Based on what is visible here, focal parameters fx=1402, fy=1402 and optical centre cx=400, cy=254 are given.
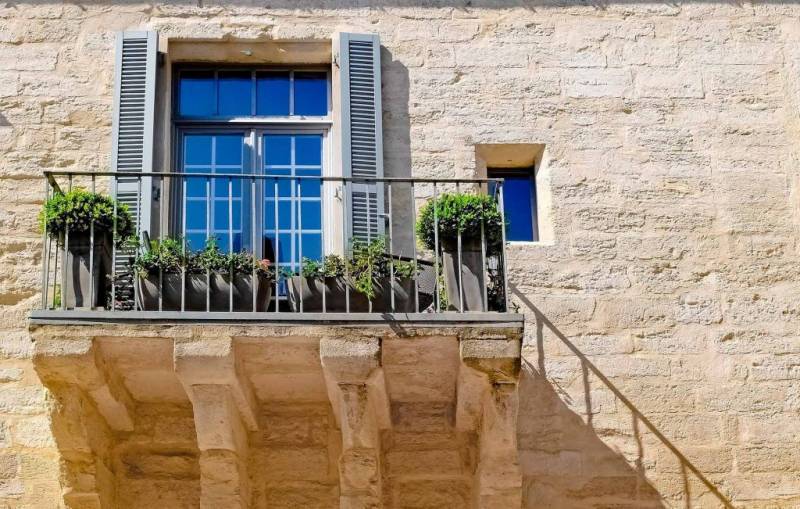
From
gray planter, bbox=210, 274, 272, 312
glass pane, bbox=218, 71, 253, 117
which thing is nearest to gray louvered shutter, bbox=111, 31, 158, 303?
glass pane, bbox=218, 71, 253, 117

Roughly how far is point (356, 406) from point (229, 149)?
222cm

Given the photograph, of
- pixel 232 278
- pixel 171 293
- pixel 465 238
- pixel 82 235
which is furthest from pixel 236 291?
pixel 465 238

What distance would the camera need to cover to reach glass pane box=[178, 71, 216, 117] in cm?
901

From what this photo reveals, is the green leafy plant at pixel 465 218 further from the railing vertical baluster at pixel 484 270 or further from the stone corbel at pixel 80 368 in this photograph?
the stone corbel at pixel 80 368

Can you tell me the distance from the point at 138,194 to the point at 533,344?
250 cm

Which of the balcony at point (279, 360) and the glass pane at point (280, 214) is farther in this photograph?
the glass pane at point (280, 214)

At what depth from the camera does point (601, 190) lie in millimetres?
8719

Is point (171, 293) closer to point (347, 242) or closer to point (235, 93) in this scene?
point (347, 242)

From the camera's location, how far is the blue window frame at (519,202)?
Answer: 29.0ft

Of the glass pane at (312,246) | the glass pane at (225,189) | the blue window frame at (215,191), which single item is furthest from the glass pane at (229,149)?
the glass pane at (312,246)

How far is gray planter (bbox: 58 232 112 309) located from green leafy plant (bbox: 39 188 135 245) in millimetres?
49

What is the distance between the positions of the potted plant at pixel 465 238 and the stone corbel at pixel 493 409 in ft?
0.92

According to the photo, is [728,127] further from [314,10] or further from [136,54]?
[136,54]

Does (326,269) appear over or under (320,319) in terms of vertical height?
over
